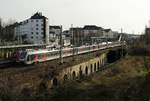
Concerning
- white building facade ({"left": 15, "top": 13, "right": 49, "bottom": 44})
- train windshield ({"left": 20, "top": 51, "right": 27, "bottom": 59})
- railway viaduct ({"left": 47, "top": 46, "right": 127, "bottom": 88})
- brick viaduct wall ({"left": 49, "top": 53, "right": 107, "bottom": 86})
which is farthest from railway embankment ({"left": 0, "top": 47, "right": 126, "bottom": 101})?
white building facade ({"left": 15, "top": 13, "right": 49, "bottom": 44})

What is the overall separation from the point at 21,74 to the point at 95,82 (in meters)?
8.25

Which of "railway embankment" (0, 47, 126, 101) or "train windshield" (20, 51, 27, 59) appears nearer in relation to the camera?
"railway embankment" (0, 47, 126, 101)

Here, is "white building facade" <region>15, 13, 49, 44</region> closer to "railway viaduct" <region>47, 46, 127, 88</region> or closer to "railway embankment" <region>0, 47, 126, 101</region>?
"railway viaduct" <region>47, 46, 127, 88</region>

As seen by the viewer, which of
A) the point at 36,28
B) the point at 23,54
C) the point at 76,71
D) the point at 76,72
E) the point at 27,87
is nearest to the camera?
the point at 27,87

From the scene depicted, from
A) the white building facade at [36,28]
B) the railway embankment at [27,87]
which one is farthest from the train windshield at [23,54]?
the white building facade at [36,28]

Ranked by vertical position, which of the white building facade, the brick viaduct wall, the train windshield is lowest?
the brick viaduct wall

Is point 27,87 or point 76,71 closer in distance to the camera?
point 27,87

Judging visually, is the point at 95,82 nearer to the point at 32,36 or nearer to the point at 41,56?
the point at 41,56

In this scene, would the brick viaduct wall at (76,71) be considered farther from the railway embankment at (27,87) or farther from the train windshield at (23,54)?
the train windshield at (23,54)

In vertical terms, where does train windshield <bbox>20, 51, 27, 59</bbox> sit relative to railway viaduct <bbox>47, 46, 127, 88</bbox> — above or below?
above

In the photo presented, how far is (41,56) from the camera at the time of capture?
4419 cm

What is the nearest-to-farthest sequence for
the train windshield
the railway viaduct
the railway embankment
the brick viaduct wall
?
the railway embankment, the railway viaduct, the brick viaduct wall, the train windshield

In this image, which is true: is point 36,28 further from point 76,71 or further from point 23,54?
point 23,54

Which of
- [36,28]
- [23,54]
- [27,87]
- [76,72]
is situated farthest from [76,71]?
[36,28]
